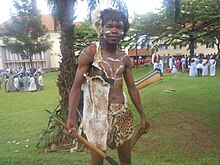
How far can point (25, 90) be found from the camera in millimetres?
20484

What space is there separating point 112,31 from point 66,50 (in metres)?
4.01

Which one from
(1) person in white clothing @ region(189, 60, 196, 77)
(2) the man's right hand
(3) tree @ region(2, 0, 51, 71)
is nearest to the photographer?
(2) the man's right hand

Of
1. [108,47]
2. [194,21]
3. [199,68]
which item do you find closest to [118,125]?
[108,47]

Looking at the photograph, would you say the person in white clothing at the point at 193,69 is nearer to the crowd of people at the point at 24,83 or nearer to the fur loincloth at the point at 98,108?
the crowd of people at the point at 24,83

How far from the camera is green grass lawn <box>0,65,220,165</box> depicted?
490 centimetres

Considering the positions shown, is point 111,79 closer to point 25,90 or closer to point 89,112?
point 89,112

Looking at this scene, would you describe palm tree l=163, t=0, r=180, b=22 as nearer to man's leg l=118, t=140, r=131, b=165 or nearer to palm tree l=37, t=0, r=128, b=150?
palm tree l=37, t=0, r=128, b=150

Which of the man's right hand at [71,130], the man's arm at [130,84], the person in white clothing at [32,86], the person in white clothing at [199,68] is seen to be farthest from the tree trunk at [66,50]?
the person in white clothing at [199,68]

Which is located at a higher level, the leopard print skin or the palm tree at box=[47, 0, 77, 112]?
the palm tree at box=[47, 0, 77, 112]

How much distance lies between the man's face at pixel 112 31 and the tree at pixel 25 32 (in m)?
29.2

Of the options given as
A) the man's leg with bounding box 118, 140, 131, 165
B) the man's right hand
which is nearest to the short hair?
the man's right hand

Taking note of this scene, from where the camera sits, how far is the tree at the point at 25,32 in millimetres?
31000

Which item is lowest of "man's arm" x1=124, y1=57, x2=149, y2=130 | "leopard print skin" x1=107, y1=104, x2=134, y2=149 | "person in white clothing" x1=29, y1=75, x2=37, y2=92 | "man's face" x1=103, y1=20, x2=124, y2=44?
"person in white clothing" x1=29, y1=75, x2=37, y2=92

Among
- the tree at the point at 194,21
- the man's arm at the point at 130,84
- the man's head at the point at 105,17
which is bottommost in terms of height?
the man's arm at the point at 130,84
